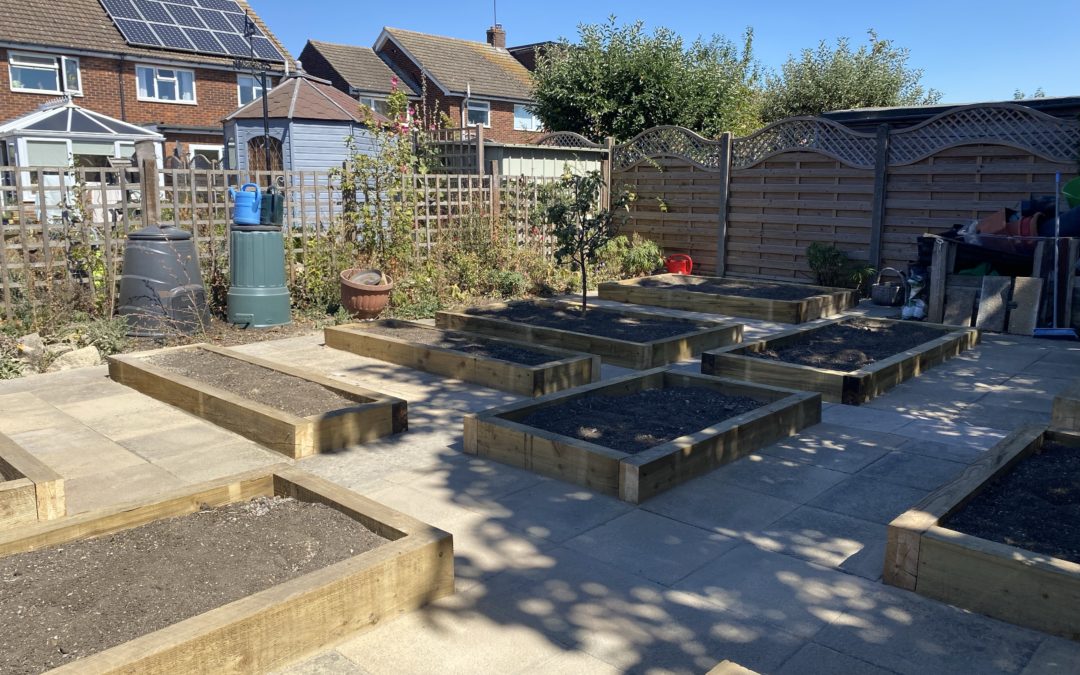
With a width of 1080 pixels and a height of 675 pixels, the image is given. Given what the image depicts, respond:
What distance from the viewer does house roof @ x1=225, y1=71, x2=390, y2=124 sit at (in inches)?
888

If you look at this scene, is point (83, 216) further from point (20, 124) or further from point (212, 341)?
point (20, 124)

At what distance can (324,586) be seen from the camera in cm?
301

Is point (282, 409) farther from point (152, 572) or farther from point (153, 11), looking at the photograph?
point (153, 11)

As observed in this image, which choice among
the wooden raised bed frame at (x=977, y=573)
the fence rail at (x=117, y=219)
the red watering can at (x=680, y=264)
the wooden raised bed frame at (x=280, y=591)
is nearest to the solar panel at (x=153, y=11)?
the fence rail at (x=117, y=219)

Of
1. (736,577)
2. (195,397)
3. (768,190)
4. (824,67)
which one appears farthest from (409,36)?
(736,577)

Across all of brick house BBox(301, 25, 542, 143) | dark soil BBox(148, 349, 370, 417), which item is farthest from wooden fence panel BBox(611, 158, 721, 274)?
brick house BBox(301, 25, 542, 143)

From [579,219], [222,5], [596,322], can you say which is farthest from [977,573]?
[222,5]

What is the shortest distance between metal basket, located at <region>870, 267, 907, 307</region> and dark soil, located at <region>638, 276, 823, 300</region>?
736mm

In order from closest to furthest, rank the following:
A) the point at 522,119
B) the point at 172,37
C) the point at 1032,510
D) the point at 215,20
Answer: the point at 1032,510 → the point at 172,37 → the point at 215,20 → the point at 522,119

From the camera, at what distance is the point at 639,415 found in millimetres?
5594

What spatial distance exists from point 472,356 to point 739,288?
6.13m

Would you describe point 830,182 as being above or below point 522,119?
below

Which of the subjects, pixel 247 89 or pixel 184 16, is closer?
pixel 184 16

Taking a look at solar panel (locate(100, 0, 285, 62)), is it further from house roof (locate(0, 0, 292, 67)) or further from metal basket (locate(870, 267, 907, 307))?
metal basket (locate(870, 267, 907, 307))
